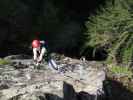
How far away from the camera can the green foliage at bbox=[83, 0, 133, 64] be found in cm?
1617

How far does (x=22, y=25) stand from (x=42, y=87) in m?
10.2

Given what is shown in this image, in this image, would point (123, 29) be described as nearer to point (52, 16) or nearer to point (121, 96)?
point (121, 96)

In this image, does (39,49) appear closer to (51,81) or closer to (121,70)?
(51,81)

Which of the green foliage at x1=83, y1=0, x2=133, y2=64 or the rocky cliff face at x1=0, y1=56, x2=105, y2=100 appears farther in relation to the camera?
the green foliage at x1=83, y1=0, x2=133, y2=64

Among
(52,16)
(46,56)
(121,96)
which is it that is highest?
(52,16)

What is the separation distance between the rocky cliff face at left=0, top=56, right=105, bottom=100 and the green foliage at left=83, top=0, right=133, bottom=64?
3.24 feet

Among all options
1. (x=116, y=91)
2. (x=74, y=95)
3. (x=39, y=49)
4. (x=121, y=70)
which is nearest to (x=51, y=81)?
(x=74, y=95)

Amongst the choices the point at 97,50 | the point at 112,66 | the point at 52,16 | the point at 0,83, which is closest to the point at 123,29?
the point at 112,66

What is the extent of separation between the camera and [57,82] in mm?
10406

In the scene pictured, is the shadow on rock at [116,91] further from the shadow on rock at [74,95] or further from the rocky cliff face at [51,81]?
the shadow on rock at [74,95]

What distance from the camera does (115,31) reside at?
16.6 metres

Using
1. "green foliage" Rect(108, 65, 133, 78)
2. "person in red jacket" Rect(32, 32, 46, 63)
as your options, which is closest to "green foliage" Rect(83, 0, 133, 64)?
"green foliage" Rect(108, 65, 133, 78)

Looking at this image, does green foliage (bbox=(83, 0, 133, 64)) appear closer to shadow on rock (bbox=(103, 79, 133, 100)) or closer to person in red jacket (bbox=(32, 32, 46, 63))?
shadow on rock (bbox=(103, 79, 133, 100))

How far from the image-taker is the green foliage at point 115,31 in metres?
16.2
